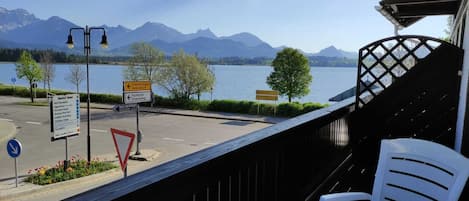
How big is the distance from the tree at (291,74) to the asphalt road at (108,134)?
18.0 feet

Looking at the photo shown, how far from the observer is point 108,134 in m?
17.6

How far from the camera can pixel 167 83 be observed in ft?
86.6

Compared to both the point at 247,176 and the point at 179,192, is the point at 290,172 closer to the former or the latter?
A: the point at 247,176

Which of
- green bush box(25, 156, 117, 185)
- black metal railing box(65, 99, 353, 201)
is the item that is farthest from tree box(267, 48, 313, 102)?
black metal railing box(65, 99, 353, 201)

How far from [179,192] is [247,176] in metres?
0.54

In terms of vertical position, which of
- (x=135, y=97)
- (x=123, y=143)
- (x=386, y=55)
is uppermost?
(x=386, y=55)

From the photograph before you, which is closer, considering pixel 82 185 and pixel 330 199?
pixel 330 199

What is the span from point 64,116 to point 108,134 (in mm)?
5522

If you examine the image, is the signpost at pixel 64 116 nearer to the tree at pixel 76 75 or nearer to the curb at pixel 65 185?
the curb at pixel 65 185

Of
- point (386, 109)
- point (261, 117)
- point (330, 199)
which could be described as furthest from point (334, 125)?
point (261, 117)

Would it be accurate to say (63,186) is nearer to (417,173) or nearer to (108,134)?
(108,134)

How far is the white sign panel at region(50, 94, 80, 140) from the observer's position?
11836mm

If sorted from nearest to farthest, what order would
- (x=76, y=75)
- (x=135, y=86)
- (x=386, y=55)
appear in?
(x=386, y=55) → (x=135, y=86) → (x=76, y=75)

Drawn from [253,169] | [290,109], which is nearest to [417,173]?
[253,169]
